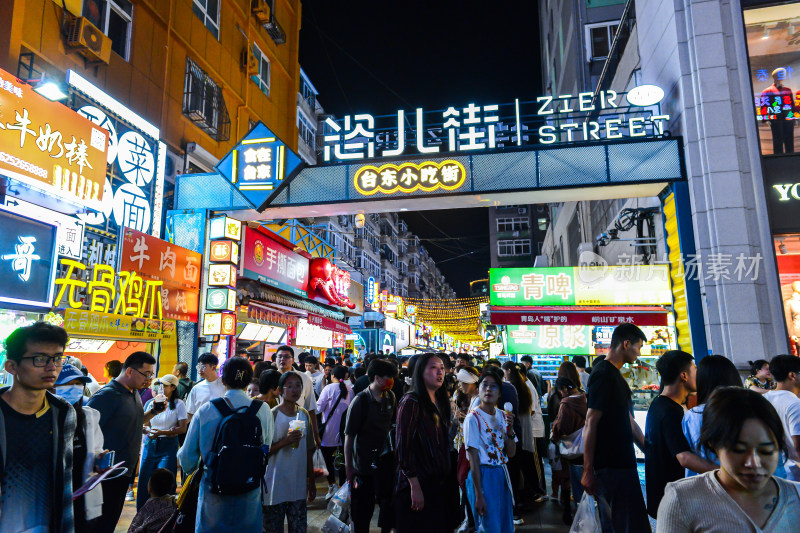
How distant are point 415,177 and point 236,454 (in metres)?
9.95

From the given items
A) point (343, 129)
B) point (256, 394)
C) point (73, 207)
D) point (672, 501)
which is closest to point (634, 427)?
point (672, 501)

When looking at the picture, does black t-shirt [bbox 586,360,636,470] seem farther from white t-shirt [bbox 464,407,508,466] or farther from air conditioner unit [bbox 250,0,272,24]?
air conditioner unit [bbox 250,0,272,24]

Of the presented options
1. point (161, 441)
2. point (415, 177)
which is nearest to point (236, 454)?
point (161, 441)

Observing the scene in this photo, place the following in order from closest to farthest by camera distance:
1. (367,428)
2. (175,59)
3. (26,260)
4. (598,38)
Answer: (367,428) → (26,260) → (175,59) → (598,38)

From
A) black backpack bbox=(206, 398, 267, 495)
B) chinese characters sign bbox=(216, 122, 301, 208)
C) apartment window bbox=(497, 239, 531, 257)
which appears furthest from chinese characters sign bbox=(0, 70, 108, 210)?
apartment window bbox=(497, 239, 531, 257)

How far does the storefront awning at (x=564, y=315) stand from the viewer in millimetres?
12758

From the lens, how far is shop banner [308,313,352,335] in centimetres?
2015

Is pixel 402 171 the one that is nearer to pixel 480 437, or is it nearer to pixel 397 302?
pixel 480 437

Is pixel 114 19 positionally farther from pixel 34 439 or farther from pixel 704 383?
pixel 704 383

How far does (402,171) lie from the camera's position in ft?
43.2

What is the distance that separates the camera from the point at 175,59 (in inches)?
580

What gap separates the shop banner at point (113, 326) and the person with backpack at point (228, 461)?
20.9 ft

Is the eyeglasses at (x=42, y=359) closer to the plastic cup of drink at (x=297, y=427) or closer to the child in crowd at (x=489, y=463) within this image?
the plastic cup of drink at (x=297, y=427)

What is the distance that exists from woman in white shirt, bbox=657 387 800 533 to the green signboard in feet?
38.9
